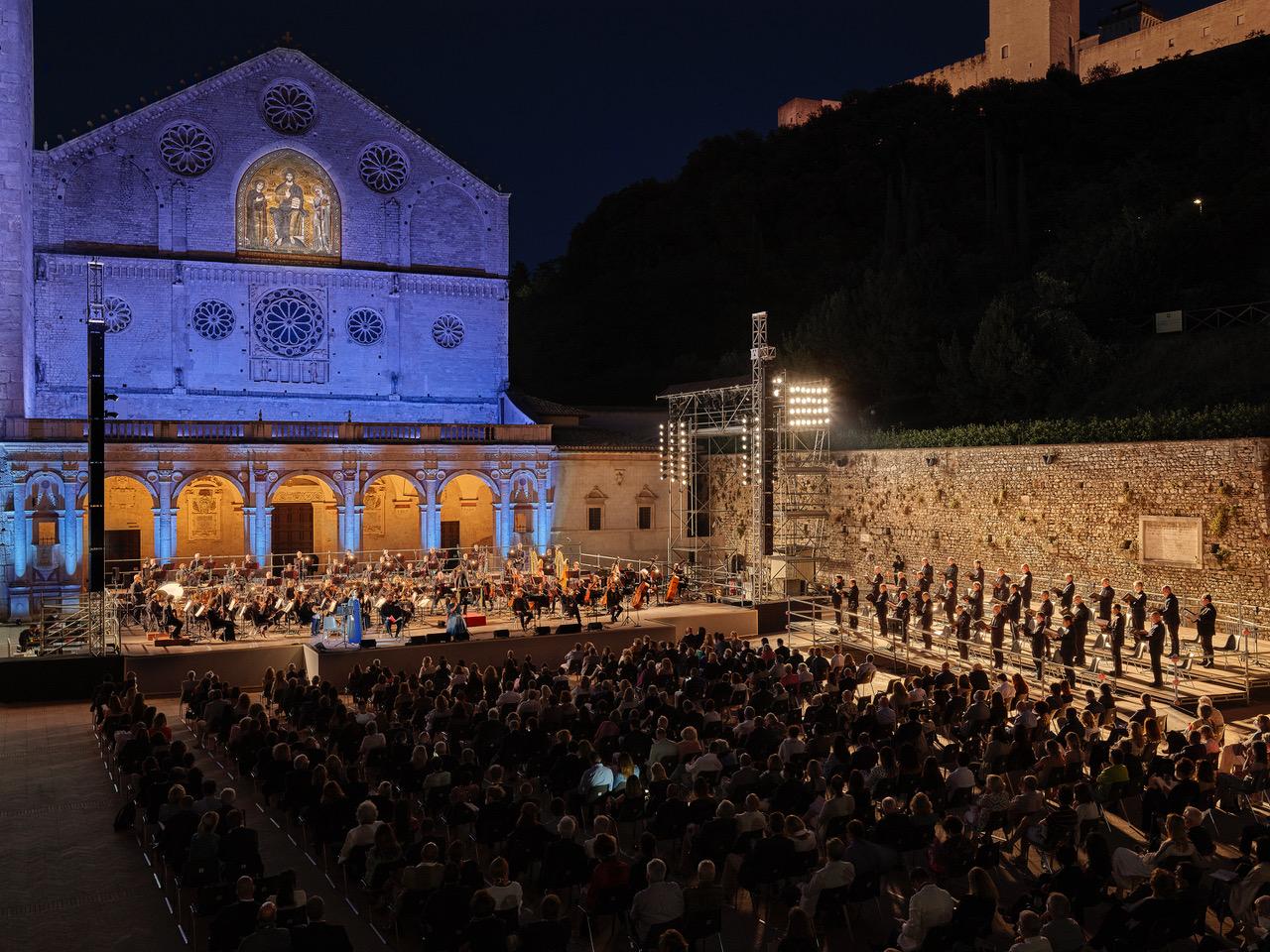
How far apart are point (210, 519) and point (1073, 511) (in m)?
27.5

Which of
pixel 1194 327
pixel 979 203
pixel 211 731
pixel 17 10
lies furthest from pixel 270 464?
pixel 979 203

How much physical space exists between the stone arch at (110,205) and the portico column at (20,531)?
930 cm

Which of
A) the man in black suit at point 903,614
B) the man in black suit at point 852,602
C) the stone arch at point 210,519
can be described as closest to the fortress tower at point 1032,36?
the man in black suit at point 852,602

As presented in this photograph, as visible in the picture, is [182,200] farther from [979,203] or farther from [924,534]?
[979,203]

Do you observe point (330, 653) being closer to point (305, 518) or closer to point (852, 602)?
point (852, 602)

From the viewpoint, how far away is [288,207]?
37.6m

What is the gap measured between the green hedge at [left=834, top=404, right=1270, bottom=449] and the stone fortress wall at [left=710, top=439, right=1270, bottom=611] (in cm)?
41

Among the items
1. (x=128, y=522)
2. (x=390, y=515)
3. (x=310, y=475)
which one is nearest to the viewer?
(x=128, y=522)

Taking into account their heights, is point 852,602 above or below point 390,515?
below

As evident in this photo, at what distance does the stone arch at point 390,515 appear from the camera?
38344 millimetres

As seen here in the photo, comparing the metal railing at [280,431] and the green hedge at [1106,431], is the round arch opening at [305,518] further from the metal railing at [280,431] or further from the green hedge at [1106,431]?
the green hedge at [1106,431]

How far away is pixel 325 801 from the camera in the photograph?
10578 mm

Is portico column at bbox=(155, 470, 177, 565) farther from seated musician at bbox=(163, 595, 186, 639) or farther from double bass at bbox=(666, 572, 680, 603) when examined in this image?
double bass at bbox=(666, 572, 680, 603)

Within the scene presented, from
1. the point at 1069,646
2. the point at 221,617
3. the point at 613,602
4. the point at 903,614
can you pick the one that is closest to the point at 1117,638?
the point at 1069,646
